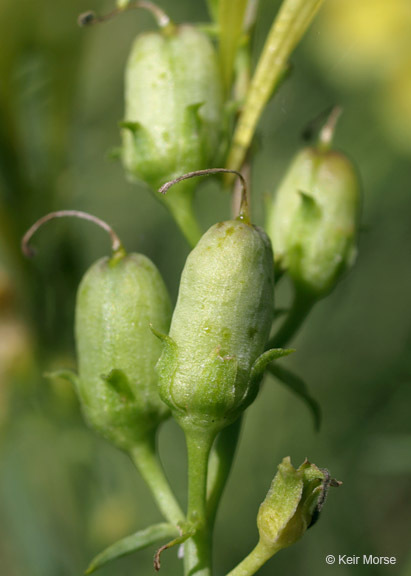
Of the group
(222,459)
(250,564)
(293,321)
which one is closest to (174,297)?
(293,321)

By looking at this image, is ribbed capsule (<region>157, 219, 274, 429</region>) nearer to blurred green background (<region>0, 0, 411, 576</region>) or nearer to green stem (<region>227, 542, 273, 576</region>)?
green stem (<region>227, 542, 273, 576</region>)

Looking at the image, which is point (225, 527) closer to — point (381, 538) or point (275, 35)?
point (381, 538)

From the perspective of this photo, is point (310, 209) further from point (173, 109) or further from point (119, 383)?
point (119, 383)

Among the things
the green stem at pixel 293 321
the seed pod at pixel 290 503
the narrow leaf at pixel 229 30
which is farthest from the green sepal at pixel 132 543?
the narrow leaf at pixel 229 30

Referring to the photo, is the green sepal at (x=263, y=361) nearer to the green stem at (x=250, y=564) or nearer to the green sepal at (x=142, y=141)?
the green stem at (x=250, y=564)

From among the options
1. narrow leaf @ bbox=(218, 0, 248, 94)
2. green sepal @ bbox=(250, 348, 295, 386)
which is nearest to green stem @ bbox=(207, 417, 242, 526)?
green sepal @ bbox=(250, 348, 295, 386)

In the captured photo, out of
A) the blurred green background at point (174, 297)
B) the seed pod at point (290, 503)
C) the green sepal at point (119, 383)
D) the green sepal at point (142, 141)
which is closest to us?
the seed pod at point (290, 503)
